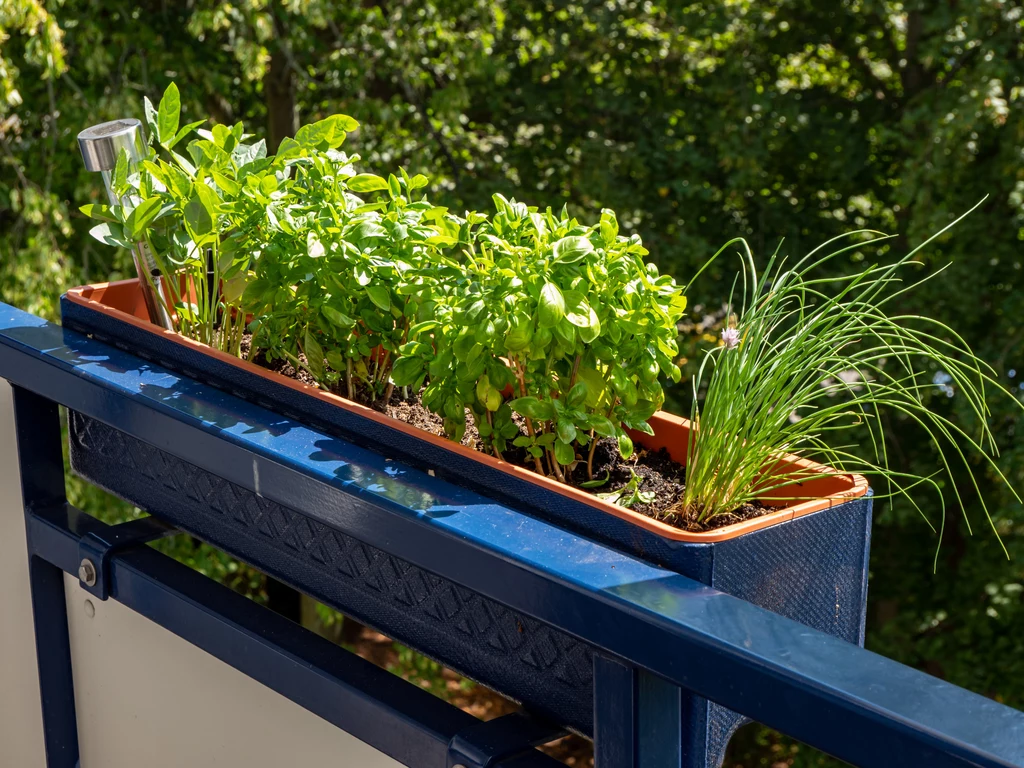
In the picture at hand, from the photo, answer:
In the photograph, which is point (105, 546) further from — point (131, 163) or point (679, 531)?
point (679, 531)

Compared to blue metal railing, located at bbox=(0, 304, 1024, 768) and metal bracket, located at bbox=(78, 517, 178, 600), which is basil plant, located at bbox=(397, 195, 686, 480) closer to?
blue metal railing, located at bbox=(0, 304, 1024, 768)

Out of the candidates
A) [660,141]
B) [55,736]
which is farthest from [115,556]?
[660,141]

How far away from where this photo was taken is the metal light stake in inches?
50.9

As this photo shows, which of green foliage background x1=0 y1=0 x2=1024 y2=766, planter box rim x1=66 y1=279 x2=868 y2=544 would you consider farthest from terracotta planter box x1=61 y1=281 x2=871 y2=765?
green foliage background x1=0 y1=0 x2=1024 y2=766

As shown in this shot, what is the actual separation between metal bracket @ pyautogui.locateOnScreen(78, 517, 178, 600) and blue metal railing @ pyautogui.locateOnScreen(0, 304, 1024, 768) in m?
0.01

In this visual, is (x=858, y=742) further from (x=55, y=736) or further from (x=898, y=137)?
(x=898, y=137)

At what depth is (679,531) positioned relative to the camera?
2.68 feet

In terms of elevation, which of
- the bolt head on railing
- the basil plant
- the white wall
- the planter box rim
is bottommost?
the white wall

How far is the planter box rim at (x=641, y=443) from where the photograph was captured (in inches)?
32.6

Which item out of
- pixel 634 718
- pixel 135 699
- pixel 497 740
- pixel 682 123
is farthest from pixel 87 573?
pixel 682 123

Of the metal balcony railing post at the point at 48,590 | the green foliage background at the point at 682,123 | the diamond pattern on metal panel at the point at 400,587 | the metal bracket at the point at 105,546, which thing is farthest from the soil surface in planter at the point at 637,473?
the green foliage background at the point at 682,123

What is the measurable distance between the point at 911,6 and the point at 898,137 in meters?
0.53

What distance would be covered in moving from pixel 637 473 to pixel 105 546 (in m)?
0.61

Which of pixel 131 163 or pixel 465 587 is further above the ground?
pixel 131 163
